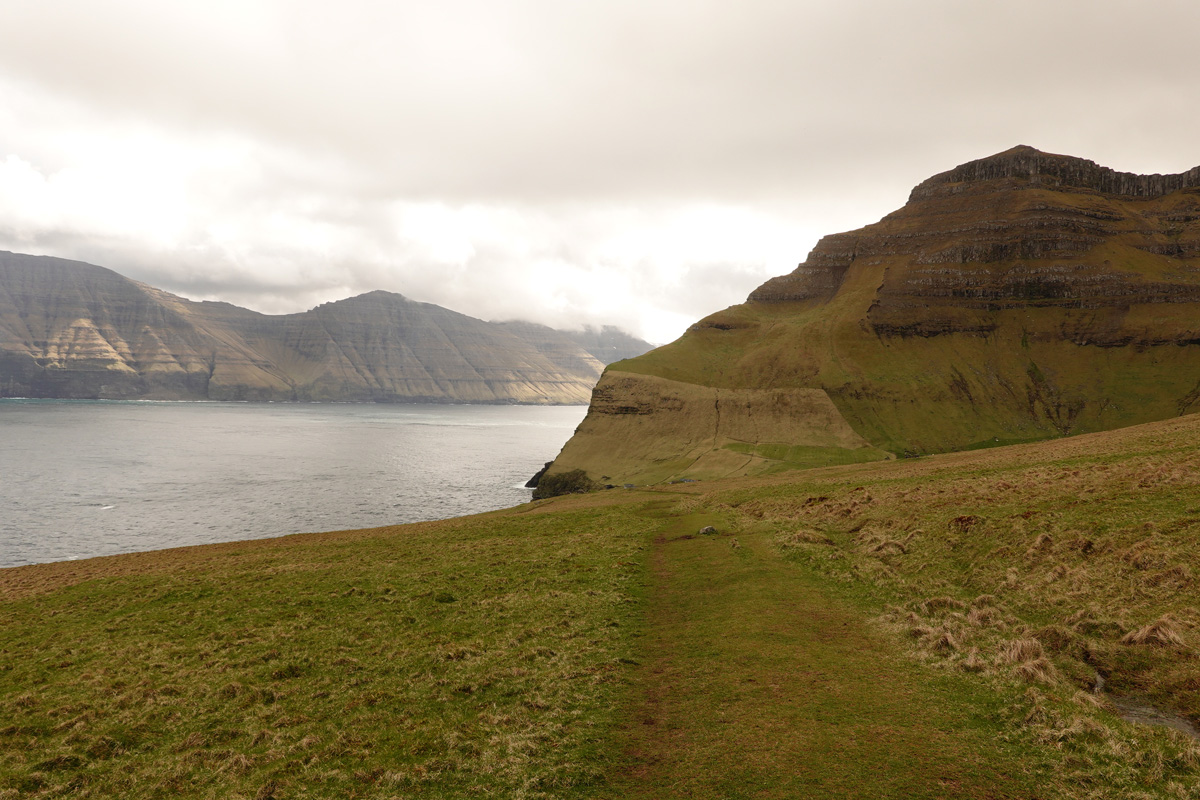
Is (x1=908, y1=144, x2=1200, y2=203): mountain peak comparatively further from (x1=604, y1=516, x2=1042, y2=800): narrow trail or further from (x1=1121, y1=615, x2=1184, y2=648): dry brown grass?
(x1=604, y1=516, x2=1042, y2=800): narrow trail

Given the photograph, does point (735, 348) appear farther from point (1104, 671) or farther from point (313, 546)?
point (1104, 671)

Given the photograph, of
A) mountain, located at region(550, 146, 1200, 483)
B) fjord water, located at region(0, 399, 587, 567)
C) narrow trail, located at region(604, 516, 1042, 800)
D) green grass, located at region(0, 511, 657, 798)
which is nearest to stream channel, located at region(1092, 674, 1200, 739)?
narrow trail, located at region(604, 516, 1042, 800)

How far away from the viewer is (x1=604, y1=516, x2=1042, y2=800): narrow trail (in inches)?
476

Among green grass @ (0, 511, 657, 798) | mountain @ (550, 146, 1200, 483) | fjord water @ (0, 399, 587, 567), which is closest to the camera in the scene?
green grass @ (0, 511, 657, 798)

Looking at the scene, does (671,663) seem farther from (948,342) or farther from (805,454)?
(948,342)

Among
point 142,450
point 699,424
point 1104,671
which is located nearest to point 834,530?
point 1104,671

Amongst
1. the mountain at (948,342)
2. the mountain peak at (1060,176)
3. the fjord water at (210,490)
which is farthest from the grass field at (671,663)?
the mountain peak at (1060,176)

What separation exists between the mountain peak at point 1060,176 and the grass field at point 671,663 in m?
182

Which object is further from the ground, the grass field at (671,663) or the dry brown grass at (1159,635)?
the dry brown grass at (1159,635)

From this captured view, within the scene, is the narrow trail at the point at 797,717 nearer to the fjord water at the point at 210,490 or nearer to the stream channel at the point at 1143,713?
the stream channel at the point at 1143,713

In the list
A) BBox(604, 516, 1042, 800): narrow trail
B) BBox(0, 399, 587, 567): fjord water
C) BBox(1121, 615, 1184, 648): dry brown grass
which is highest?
BBox(1121, 615, 1184, 648): dry brown grass

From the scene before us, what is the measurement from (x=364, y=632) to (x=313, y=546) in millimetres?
26090

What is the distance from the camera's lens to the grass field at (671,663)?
12.9m

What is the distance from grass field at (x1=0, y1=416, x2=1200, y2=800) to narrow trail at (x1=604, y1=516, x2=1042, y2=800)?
0.09 metres
